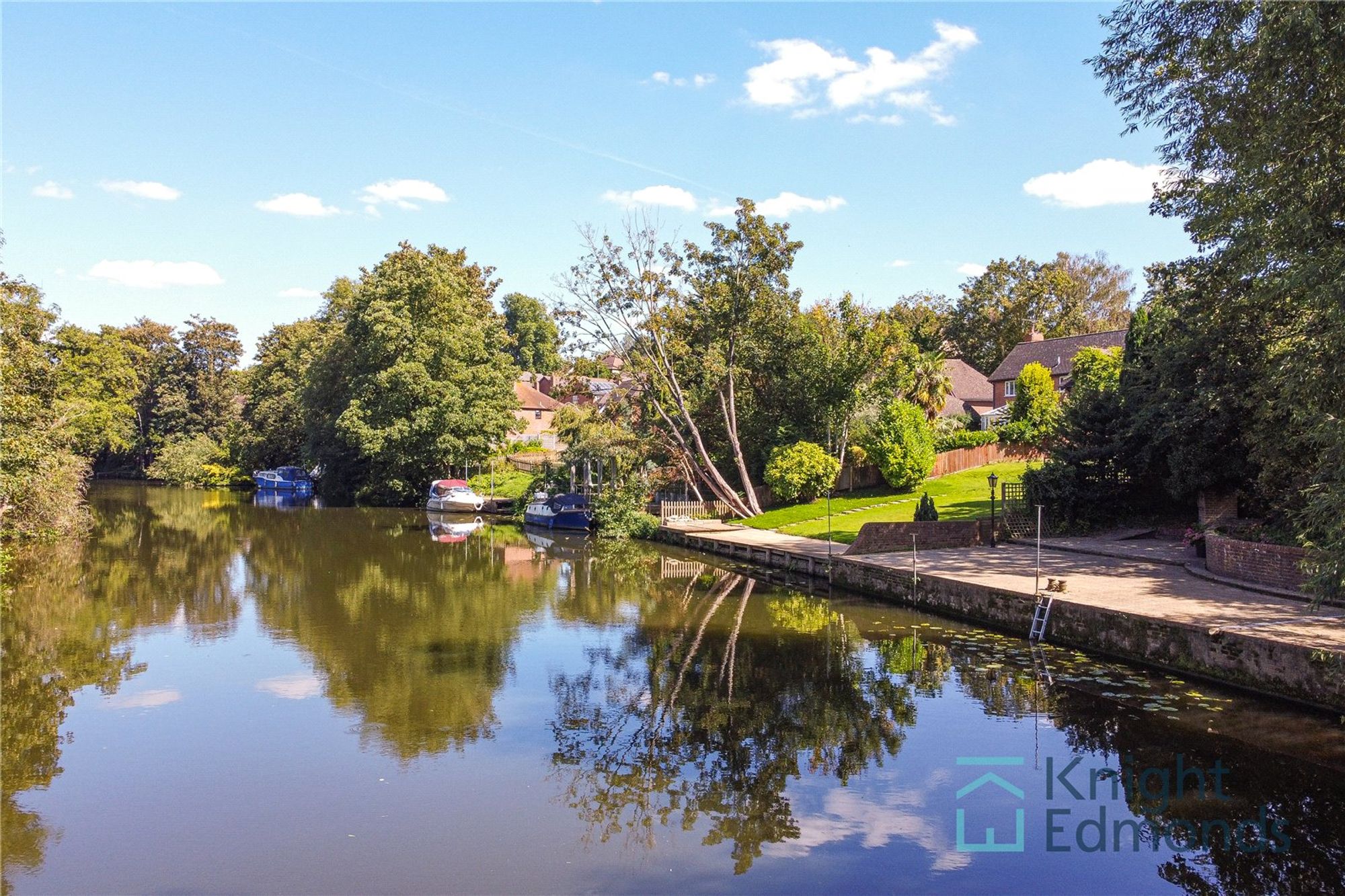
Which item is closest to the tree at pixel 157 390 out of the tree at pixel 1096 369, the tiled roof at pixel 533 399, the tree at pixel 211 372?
the tree at pixel 211 372

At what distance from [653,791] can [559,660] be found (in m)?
6.93

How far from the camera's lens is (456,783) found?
37.3ft

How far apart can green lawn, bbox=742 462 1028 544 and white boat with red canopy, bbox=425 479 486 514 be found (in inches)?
704

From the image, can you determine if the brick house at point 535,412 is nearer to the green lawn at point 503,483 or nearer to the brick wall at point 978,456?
the green lawn at point 503,483

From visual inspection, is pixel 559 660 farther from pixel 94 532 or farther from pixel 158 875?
Result: pixel 94 532

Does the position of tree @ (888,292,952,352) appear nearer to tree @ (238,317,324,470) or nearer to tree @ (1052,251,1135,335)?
tree @ (1052,251,1135,335)

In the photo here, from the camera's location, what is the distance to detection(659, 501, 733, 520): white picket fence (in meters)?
39.7

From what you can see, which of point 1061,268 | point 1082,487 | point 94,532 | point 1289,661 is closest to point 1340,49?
point 1289,661

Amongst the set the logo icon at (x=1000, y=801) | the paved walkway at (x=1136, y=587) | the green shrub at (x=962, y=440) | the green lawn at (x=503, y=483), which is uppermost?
the green shrub at (x=962, y=440)

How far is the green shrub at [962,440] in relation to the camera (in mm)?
42688

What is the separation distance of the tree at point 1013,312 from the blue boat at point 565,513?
44.6 metres

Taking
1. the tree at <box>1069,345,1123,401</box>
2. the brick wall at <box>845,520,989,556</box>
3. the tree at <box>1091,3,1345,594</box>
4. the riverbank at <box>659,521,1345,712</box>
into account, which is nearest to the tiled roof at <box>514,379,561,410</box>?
the tree at <box>1069,345,1123,401</box>

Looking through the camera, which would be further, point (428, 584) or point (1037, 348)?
point (1037, 348)

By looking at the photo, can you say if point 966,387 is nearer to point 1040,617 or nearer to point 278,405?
point 1040,617
